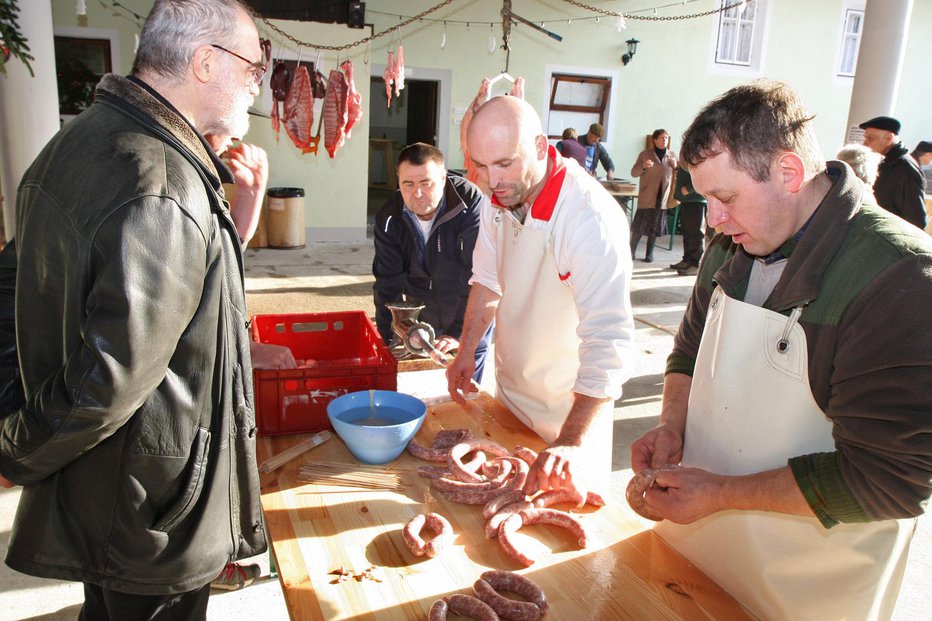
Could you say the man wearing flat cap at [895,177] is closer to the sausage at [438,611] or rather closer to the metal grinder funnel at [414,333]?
the metal grinder funnel at [414,333]

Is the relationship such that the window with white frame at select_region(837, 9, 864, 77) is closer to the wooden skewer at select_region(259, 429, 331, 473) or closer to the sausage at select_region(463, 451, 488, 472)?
the sausage at select_region(463, 451, 488, 472)

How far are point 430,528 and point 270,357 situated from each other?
2.73ft

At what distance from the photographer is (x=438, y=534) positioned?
1741 millimetres

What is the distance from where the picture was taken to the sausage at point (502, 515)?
5.73 feet

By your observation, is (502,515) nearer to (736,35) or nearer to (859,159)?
(859,159)

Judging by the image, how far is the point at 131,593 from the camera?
1653 millimetres

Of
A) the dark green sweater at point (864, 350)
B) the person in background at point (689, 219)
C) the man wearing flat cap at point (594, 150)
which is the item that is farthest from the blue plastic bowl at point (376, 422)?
the man wearing flat cap at point (594, 150)

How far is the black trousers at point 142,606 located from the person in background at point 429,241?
2.21 m

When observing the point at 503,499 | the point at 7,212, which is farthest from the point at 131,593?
the point at 7,212

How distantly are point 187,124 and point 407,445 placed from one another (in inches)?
46.1

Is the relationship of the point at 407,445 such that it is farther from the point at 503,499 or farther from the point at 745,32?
the point at 745,32

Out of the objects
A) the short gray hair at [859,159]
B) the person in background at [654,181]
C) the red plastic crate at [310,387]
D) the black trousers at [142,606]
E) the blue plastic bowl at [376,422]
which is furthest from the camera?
the person in background at [654,181]

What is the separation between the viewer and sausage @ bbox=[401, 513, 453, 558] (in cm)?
166

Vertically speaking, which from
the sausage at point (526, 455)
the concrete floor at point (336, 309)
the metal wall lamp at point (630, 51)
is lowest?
the concrete floor at point (336, 309)
